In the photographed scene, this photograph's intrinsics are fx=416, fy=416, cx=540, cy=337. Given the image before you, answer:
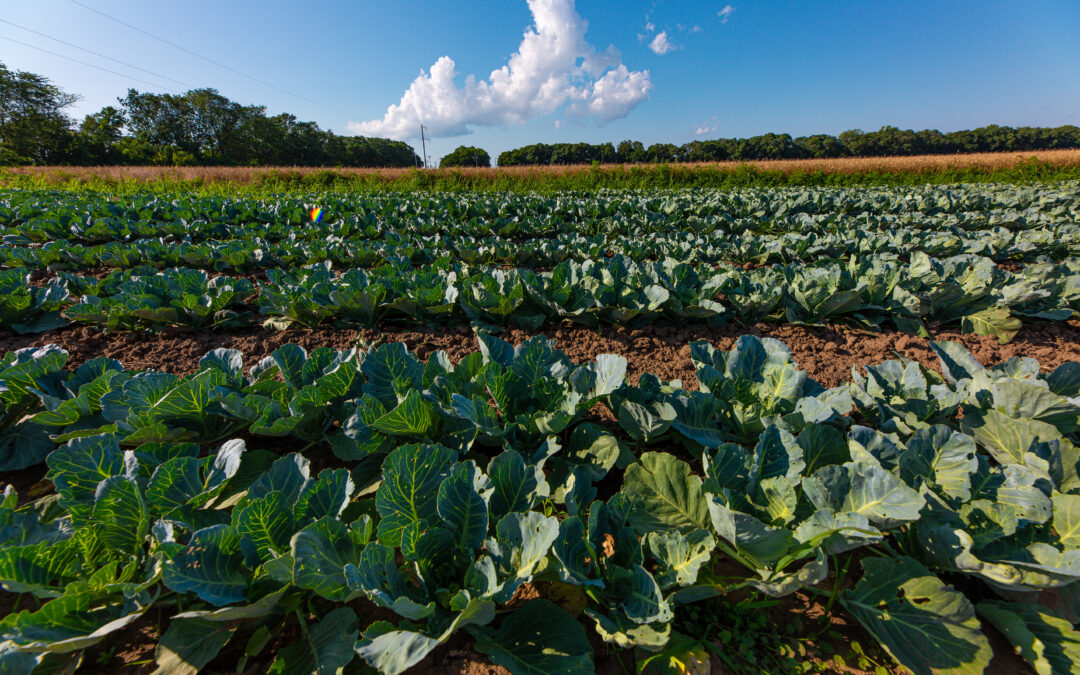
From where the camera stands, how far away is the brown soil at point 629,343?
120 inches

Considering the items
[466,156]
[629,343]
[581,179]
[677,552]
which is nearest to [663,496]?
[677,552]

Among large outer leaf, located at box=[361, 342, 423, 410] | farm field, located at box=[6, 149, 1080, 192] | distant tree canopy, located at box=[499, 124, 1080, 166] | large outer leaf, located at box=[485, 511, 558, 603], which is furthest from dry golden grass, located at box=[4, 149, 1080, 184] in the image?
distant tree canopy, located at box=[499, 124, 1080, 166]

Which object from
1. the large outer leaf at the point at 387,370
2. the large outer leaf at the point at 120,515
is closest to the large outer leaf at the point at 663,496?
the large outer leaf at the point at 387,370

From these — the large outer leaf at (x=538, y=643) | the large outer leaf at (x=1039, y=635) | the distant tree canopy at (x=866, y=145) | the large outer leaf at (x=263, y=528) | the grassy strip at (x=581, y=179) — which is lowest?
the large outer leaf at (x=1039, y=635)

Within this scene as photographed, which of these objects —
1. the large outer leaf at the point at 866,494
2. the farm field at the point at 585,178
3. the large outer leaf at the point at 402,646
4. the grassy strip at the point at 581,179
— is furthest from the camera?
the farm field at the point at 585,178

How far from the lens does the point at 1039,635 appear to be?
1.14 metres

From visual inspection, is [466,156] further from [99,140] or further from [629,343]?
[629,343]

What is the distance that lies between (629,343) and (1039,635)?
238 cm

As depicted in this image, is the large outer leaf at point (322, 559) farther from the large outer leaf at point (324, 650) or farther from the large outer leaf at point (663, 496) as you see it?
the large outer leaf at point (663, 496)

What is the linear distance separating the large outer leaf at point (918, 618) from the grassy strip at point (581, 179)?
1711 centimetres

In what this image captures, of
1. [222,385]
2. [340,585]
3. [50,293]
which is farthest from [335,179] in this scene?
[340,585]

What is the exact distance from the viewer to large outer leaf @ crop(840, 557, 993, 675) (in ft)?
3.55

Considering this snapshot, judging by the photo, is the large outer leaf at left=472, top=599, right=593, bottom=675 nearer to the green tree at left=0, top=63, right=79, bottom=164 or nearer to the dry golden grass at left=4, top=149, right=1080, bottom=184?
the dry golden grass at left=4, top=149, right=1080, bottom=184

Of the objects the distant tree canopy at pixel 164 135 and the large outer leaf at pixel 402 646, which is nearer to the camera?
the large outer leaf at pixel 402 646
